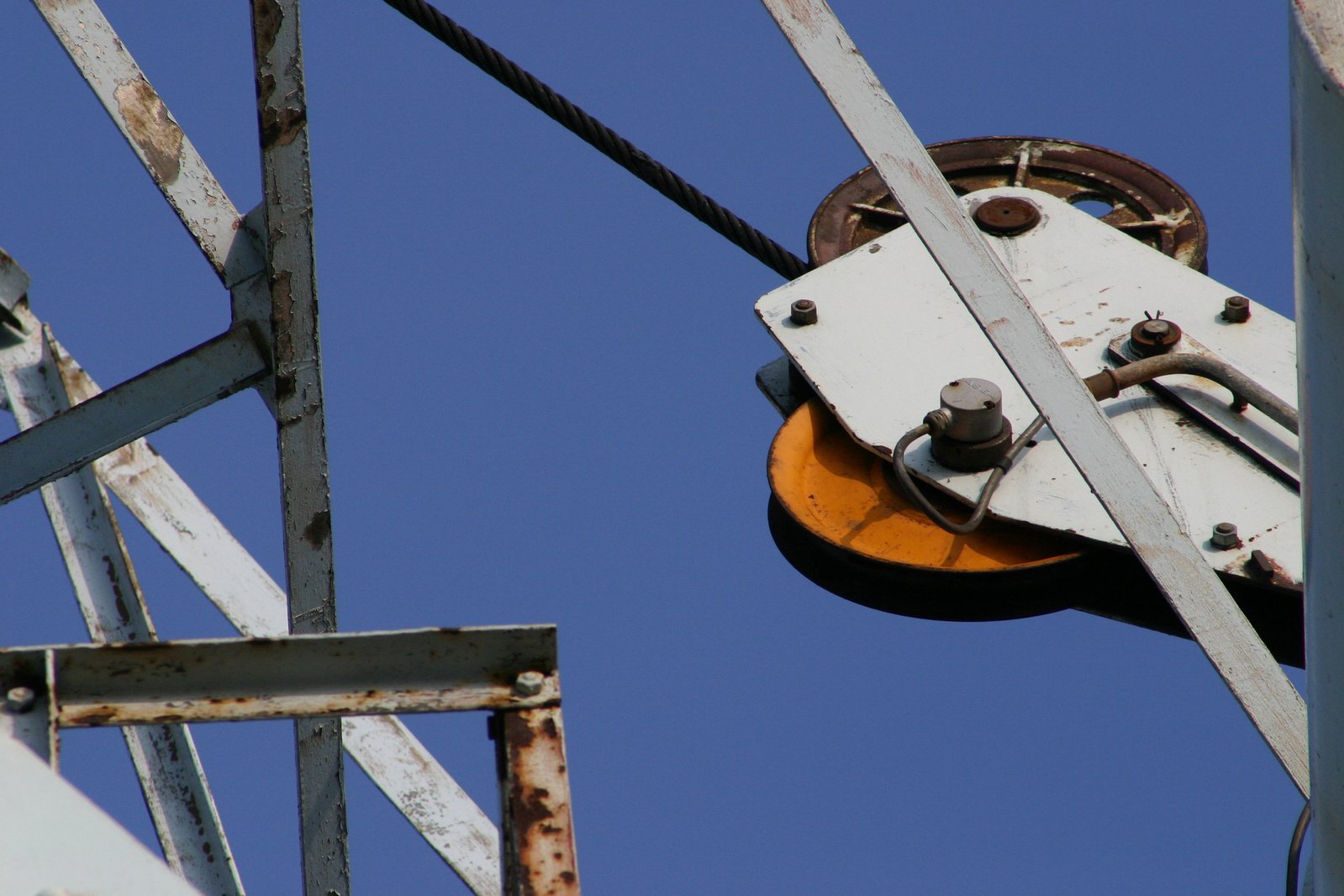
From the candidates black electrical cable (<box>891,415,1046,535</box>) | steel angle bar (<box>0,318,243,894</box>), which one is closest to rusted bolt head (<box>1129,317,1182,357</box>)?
black electrical cable (<box>891,415,1046,535</box>)

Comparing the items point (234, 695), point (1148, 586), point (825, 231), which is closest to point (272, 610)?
point (825, 231)

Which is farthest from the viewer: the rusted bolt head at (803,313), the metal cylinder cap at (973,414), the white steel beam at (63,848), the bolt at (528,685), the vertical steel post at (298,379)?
the rusted bolt head at (803,313)

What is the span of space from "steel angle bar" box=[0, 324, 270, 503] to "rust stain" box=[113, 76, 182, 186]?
48cm

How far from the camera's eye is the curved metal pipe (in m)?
5.37

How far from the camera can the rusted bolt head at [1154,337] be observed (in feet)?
19.2

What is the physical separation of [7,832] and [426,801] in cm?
453

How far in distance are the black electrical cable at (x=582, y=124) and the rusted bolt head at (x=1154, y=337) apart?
118 centimetres

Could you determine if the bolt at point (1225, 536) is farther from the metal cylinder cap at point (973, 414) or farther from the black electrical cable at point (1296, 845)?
the black electrical cable at point (1296, 845)

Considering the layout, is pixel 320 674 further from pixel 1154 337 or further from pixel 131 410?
pixel 1154 337

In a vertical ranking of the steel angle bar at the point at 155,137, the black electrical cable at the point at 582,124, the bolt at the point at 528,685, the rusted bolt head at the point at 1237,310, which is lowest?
the bolt at the point at 528,685

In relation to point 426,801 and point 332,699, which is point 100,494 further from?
point 332,699

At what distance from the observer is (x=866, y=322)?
20.1 ft

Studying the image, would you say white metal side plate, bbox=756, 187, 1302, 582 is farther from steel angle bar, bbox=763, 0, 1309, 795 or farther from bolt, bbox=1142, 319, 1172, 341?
steel angle bar, bbox=763, 0, 1309, 795

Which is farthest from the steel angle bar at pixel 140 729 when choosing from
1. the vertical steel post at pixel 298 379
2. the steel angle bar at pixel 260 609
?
the vertical steel post at pixel 298 379
